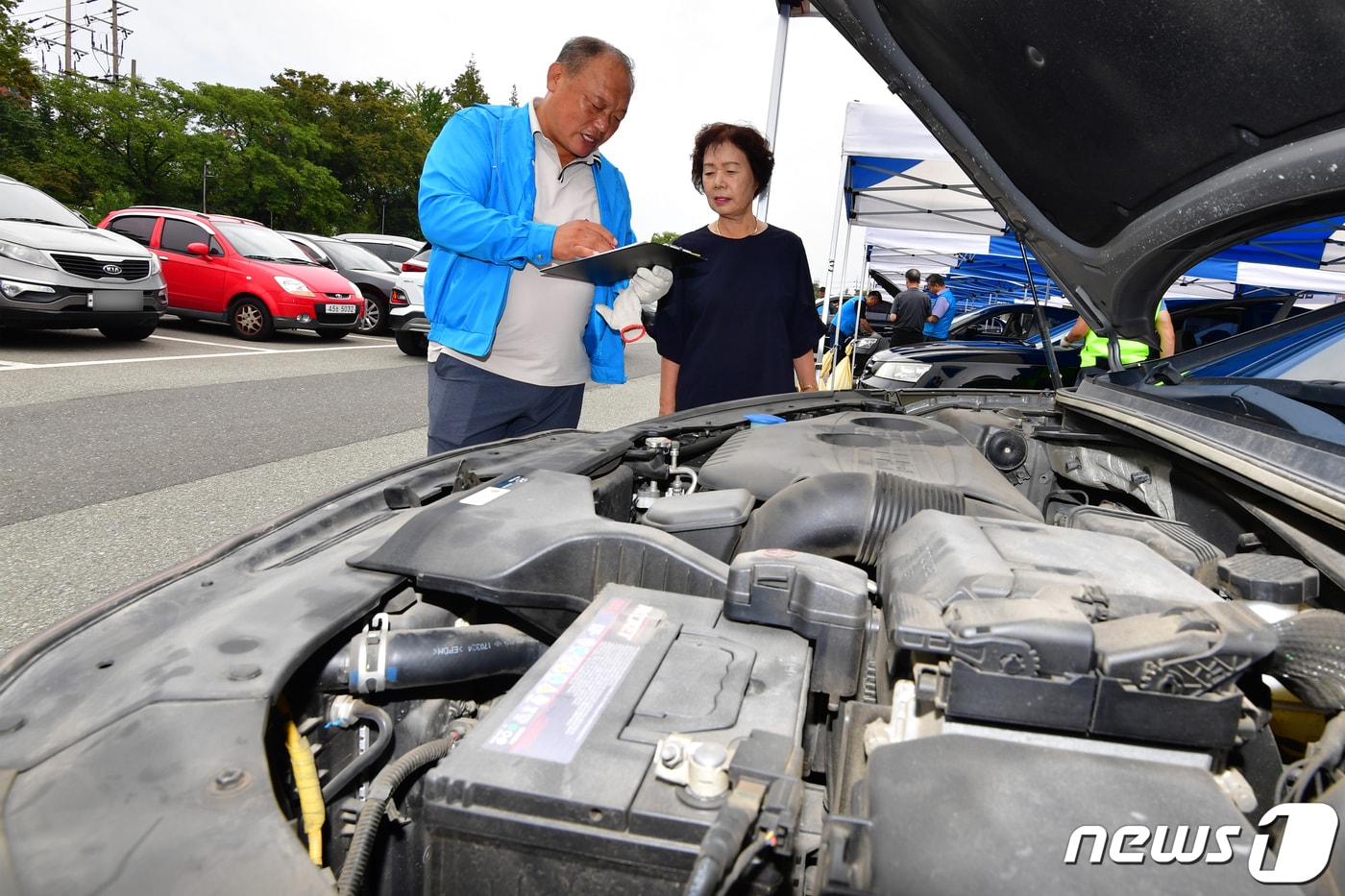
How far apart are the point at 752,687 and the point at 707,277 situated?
7.43ft

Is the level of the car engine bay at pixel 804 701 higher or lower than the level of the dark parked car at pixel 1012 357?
lower

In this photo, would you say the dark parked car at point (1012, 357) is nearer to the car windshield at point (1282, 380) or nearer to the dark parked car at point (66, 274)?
the car windshield at point (1282, 380)

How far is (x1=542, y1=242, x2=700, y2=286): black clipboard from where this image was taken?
208 cm

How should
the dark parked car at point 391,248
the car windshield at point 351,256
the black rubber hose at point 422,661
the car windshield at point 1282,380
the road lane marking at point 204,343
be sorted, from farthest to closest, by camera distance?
the dark parked car at point 391,248
the car windshield at point 351,256
the road lane marking at point 204,343
the car windshield at point 1282,380
the black rubber hose at point 422,661

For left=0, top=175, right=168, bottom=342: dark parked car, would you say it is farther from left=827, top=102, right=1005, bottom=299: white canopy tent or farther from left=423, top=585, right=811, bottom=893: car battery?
left=423, top=585, right=811, bottom=893: car battery

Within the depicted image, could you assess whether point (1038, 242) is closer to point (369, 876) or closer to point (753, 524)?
point (753, 524)

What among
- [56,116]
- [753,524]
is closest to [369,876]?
[753,524]

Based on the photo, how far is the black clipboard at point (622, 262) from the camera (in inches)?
81.7

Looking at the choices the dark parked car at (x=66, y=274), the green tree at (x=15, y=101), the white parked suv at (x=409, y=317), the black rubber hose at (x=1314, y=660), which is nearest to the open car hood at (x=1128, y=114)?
the black rubber hose at (x=1314, y=660)

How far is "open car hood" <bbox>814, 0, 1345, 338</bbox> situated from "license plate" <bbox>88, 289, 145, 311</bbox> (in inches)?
318

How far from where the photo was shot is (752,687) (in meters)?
0.98

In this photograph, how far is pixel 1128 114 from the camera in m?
1.54

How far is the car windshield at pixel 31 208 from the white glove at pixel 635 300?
7.71 meters

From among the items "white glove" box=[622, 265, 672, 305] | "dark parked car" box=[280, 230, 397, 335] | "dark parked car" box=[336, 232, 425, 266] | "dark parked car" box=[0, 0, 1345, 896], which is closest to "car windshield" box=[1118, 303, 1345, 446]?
"dark parked car" box=[0, 0, 1345, 896]
